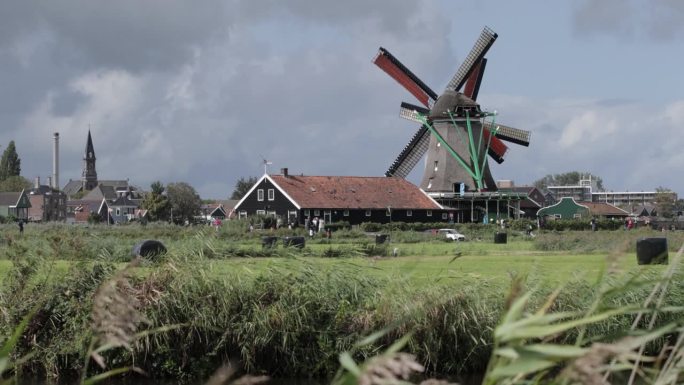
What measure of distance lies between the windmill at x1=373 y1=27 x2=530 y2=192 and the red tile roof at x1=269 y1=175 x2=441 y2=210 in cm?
242

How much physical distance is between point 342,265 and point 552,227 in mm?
45915

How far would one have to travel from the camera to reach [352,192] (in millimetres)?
65688

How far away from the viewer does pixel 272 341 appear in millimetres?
12688

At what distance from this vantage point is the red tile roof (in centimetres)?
6369

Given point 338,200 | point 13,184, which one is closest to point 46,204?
point 13,184

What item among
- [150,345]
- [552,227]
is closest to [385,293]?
[150,345]

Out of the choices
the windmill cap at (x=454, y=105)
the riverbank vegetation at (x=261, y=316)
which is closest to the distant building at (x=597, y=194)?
the windmill cap at (x=454, y=105)

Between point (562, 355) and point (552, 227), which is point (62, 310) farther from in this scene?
point (552, 227)

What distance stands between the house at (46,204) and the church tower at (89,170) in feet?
131

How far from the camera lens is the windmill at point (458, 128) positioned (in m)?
60.8

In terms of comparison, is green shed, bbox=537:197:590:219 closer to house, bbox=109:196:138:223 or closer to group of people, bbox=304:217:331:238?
group of people, bbox=304:217:331:238

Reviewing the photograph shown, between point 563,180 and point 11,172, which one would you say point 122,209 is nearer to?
point 11,172

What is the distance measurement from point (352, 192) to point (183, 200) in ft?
106

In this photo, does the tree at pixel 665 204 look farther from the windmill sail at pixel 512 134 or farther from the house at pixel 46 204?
the house at pixel 46 204
